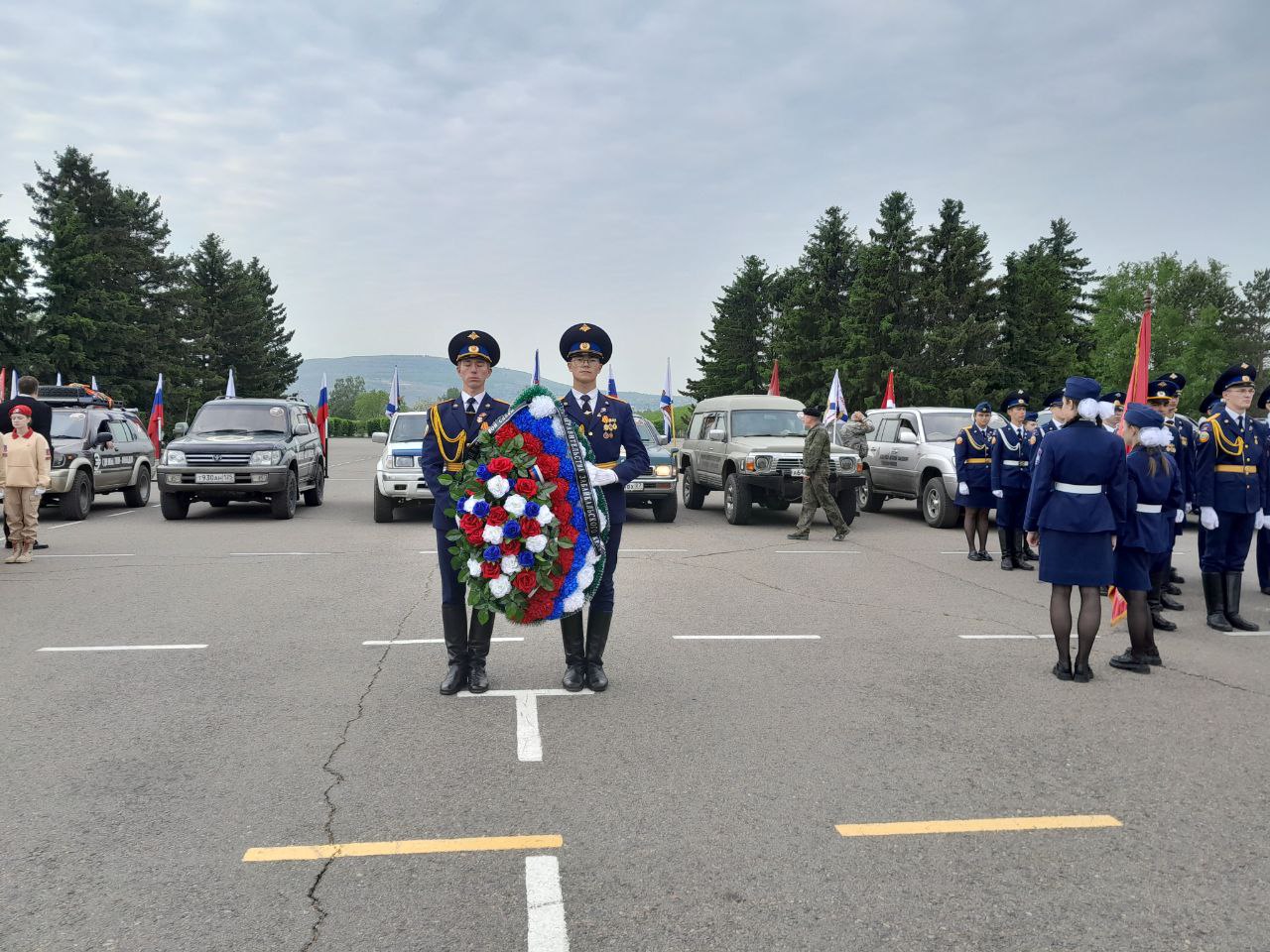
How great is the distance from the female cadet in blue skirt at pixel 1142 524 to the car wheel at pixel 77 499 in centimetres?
1495

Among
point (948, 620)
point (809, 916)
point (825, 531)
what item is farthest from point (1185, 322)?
point (809, 916)

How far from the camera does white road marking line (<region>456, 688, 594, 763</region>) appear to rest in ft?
15.5

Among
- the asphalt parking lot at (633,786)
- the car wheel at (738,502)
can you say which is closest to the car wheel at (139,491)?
the car wheel at (738,502)

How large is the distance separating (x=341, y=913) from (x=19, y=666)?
4300 mm

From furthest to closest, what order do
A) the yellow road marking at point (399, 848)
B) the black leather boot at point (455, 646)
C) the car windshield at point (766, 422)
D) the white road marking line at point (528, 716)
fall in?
1. the car windshield at point (766, 422)
2. the black leather boot at point (455, 646)
3. the white road marking line at point (528, 716)
4. the yellow road marking at point (399, 848)

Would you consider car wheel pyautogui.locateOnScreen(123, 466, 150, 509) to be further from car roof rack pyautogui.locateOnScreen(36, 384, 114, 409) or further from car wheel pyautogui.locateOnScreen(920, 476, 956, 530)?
car wheel pyautogui.locateOnScreen(920, 476, 956, 530)

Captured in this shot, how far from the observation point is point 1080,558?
6184 millimetres

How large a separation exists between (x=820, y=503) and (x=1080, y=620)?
26.9 ft

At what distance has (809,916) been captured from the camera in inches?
124

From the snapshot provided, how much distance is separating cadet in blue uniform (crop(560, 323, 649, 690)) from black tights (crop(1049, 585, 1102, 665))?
106 inches

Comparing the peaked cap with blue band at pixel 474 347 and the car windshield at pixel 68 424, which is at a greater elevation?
the peaked cap with blue band at pixel 474 347

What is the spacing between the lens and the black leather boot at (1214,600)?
805 centimetres

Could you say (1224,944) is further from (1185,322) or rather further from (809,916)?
(1185,322)

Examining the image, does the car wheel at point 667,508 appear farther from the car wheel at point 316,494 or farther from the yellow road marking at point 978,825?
the yellow road marking at point 978,825
